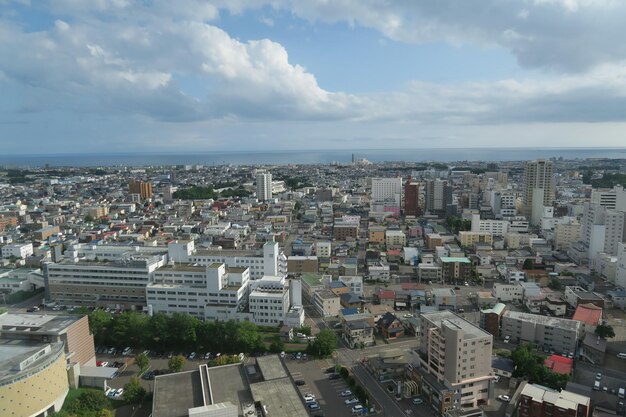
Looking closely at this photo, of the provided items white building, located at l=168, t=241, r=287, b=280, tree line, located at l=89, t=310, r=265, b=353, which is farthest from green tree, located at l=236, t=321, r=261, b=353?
white building, located at l=168, t=241, r=287, b=280

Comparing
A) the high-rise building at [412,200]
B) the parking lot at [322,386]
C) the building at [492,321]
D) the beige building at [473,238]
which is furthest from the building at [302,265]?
the high-rise building at [412,200]

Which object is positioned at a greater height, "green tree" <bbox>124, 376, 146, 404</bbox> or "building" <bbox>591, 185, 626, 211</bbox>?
"building" <bbox>591, 185, 626, 211</bbox>

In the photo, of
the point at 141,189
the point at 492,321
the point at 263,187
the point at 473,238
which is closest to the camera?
the point at 492,321

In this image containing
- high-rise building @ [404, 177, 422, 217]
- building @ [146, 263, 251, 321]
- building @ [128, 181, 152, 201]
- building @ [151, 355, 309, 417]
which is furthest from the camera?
building @ [128, 181, 152, 201]

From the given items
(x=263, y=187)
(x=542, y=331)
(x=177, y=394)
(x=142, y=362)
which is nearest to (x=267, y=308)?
(x=142, y=362)

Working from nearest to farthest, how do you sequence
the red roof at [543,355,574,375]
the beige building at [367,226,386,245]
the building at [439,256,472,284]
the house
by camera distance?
the red roof at [543,355,574,375]
the house
the building at [439,256,472,284]
the beige building at [367,226,386,245]

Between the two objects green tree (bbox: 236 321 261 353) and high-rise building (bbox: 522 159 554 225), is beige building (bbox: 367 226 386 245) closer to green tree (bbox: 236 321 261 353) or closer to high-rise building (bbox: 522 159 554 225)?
high-rise building (bbox: 522 159 554 225)

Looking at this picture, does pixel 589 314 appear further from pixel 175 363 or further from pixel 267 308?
pixel 175 363
